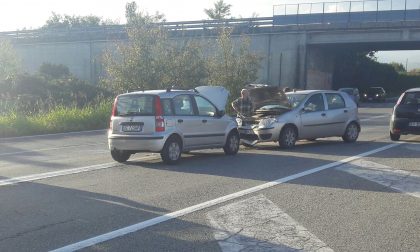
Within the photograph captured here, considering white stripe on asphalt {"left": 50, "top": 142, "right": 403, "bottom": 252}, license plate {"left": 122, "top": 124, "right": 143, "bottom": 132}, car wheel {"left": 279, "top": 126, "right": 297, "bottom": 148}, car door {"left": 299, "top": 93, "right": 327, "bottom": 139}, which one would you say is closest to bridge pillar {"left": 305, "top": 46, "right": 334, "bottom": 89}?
car door {"left": 299, "top": 93, "right": 327, "bottom": 139}

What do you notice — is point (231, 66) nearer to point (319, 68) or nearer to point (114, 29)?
point (319, 68)

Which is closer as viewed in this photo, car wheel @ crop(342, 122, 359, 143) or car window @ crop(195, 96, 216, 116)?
car window @ crop(195, 96, 216, 116)

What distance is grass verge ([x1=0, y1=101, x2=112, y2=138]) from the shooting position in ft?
69.9

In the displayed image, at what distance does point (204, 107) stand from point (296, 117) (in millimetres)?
3277

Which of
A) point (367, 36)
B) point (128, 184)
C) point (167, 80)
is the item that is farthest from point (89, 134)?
point (367, 36)

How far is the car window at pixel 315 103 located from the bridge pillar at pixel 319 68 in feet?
105

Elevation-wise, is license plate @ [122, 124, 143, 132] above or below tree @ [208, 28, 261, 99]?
below

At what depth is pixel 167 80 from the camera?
28266 millimetres

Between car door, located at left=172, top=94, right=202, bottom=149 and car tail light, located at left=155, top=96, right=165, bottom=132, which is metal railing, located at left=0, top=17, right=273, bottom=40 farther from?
car tail light, located at left=155, top=96, right=165, bottom=132

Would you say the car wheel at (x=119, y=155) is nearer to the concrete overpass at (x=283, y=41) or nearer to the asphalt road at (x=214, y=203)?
the asphalt road at (x=214, y=203)

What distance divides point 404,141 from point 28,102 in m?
18.9

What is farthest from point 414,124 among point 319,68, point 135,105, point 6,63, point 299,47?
point 319,68

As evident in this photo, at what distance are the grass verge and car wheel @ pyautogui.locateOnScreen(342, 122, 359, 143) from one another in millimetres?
11205

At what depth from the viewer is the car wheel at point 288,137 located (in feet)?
50.6
